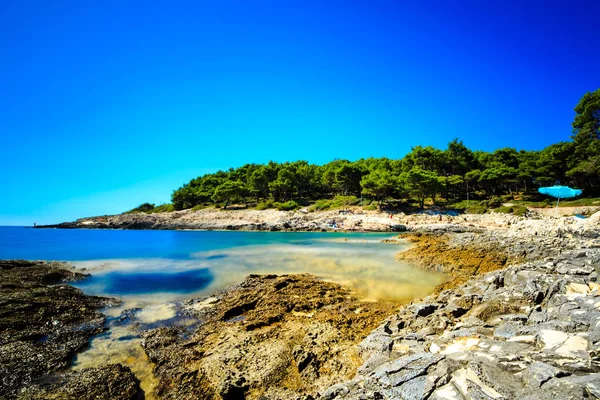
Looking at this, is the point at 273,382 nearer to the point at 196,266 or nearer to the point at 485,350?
the point at 485,350

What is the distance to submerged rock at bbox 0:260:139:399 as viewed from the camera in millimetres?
4598

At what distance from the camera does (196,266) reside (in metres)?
16.2

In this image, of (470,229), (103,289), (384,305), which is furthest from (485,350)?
(470,229)

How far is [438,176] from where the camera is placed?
54.2 metres

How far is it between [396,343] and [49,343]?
23.9 feet

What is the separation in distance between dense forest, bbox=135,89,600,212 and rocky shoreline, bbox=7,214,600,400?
33756 mm

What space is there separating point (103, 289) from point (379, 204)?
143 feet

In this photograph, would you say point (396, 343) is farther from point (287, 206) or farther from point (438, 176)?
point (438, 176)

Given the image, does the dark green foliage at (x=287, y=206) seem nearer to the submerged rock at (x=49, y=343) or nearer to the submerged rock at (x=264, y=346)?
the submerged rock at (x=49, y=343)

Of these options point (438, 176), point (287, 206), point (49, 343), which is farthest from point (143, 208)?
point (49, 343)

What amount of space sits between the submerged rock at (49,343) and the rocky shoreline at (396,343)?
0.94m

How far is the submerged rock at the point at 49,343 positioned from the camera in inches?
181

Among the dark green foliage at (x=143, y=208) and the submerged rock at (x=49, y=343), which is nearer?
the submerged rock at (x=49, y=343)

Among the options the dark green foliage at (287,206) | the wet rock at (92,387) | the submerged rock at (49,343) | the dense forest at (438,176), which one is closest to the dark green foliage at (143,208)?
the dense forest at (438,176)
